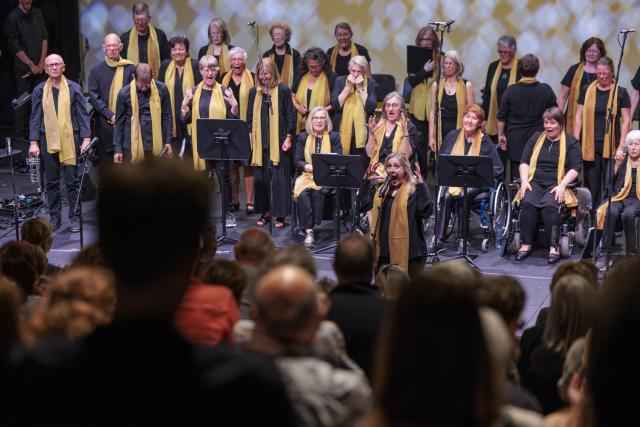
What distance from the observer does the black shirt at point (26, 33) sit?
34.3 feet

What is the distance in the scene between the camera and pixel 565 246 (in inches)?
303

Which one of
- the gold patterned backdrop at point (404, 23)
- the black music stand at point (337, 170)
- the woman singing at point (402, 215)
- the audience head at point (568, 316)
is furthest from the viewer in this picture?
the gold patterned backdrop at point (404, 23)

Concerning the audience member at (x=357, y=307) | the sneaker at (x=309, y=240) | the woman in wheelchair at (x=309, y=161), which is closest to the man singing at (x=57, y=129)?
the woman in wheelchair at (x=309, y=161)

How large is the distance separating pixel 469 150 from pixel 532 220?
75 cm

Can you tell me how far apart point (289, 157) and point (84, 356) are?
7476 millimetres

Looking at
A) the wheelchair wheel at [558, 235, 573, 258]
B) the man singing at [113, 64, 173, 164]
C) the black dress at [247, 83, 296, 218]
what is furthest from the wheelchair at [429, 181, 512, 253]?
the man singing at [113, 64, 173, 164]

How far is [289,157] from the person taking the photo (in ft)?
29.2

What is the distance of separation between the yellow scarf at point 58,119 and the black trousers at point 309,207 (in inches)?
81.0

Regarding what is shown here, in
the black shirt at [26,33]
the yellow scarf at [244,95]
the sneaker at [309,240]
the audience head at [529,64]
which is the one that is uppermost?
the black shirt at [26,33]

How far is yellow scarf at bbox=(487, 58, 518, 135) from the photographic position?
30.5 feet

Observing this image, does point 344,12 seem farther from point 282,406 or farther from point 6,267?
point 282,406

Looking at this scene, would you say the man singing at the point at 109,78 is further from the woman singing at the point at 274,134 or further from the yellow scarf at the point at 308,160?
the yellow scarf at the point at 308,160

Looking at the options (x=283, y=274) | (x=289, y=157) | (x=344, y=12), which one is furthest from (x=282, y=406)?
(x=344, y=12)

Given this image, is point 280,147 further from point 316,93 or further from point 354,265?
point 354,265
